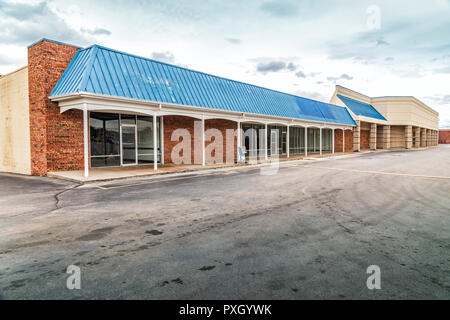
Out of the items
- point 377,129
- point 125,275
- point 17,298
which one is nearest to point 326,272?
point 125,275

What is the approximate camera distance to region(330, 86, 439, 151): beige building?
40.8 meters

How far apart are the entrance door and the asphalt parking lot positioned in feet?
26.1

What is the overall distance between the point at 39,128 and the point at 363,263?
14.8 meters

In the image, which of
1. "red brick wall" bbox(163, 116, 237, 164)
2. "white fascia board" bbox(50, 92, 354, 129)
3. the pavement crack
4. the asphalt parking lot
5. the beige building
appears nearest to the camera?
the asphalt parking lot

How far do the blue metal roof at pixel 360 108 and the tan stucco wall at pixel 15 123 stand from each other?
36407mm

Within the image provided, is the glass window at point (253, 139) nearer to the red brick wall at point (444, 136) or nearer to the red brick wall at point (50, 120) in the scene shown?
the red brick wall at point (50, 120)

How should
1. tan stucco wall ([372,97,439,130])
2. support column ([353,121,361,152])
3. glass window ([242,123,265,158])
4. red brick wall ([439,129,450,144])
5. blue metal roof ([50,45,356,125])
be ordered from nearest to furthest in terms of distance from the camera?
blue metal roof ([50,45,356,125])
glass window ([242,123,265,158])
support column ([353,121,361,152])
tan stucco wall ([372,97,439,130])
red brick wall ([439,129,450,144])

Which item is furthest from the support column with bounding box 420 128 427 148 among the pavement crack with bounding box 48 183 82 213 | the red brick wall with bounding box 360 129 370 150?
the pavement crack with bounding box 48 183 82 213

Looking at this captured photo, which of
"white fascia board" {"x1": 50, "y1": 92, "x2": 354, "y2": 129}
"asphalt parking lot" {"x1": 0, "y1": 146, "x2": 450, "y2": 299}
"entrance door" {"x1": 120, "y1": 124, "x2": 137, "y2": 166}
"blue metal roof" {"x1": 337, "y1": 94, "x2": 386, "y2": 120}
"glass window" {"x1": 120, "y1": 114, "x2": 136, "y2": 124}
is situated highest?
"blue metal roof" {"x1": 337, "y1": 94, "x2": 386, "y2": 120}

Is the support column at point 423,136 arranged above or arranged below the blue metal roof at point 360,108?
below

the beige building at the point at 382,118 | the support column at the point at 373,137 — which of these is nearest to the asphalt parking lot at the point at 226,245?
the beige building at the point at 382,118

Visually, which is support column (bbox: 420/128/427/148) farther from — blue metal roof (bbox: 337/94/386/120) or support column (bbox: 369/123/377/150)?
support column (bbox: 369/123/377/150)

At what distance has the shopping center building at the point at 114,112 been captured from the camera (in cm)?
1362
